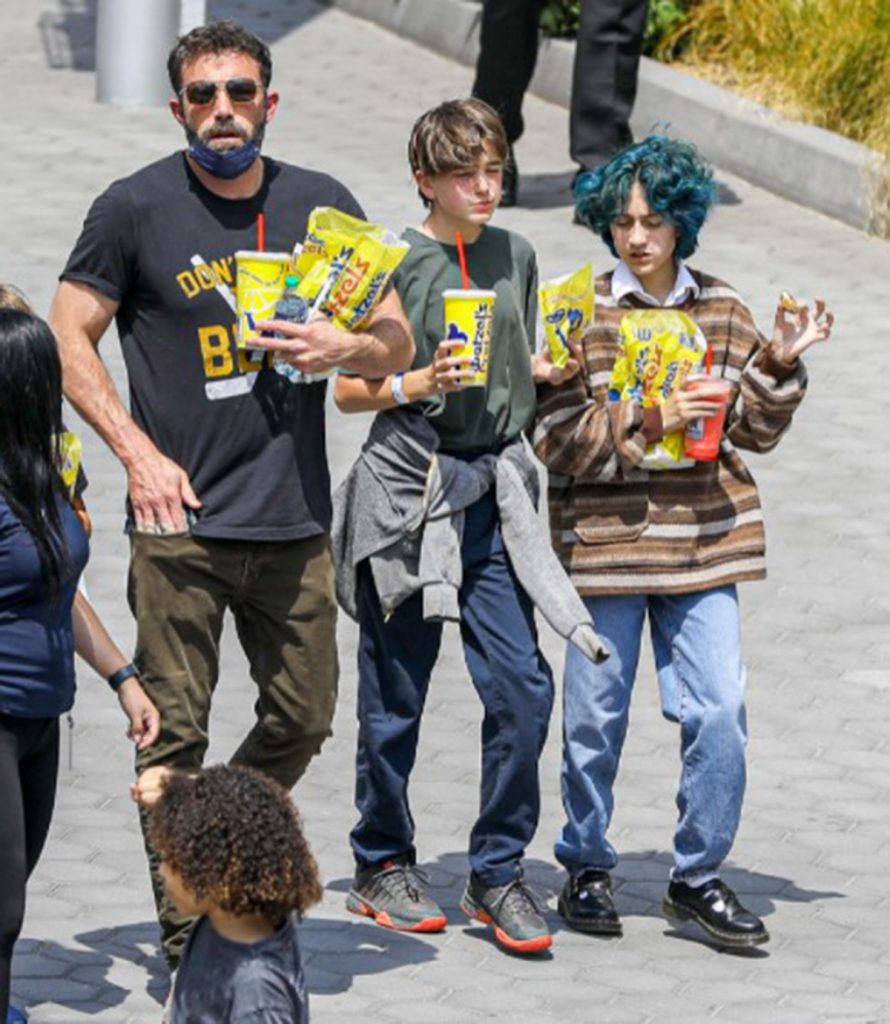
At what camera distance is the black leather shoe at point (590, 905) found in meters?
6.93

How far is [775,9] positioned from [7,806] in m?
9.80

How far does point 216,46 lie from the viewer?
6.35 metres

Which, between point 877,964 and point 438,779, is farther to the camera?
point 438,779

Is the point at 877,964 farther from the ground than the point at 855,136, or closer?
farther from the ground

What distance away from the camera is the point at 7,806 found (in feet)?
18.9

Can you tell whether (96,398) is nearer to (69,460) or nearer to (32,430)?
(69,460)

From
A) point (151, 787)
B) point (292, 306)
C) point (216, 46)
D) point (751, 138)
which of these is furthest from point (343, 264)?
point (751, 138)

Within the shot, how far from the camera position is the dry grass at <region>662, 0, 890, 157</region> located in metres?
14.1

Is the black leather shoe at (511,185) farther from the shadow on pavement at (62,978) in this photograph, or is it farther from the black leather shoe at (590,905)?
the shadow on pavement at (62,978)

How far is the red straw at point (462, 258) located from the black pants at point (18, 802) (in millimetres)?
1409

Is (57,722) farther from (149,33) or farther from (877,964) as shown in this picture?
(149,33)

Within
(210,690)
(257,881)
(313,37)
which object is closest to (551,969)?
(210,690)

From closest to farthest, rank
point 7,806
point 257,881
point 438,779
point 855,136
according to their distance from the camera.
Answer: point 257,881 < point 7,806 < point 438,779 < point 855,136

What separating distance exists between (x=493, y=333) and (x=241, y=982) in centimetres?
226
